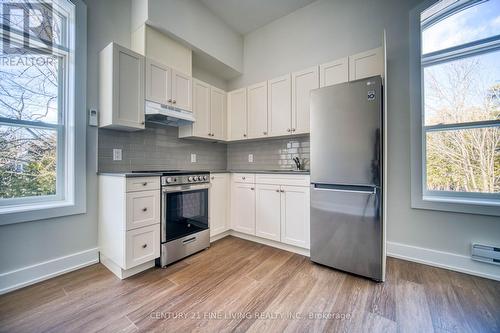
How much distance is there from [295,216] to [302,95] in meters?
1.51

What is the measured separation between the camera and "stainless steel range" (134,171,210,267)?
2.08 metres

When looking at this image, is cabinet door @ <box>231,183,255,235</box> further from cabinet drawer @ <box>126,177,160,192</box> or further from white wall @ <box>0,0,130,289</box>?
white wall @ <box>0,0,130,289</box>

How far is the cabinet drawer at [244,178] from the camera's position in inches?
107

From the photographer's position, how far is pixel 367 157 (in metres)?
1.81

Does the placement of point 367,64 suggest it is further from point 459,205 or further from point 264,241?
point 264,241

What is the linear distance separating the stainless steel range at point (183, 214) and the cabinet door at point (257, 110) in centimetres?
101

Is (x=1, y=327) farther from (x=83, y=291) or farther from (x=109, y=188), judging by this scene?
(x=109, y=188)

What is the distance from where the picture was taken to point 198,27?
280 cm

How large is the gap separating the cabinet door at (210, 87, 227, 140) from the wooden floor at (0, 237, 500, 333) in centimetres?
188

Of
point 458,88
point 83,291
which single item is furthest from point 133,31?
point 458,88

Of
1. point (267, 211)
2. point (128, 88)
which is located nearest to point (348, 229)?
point (267, 211)

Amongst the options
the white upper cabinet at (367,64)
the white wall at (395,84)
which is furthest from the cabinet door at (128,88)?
the white upper cabinet at (367,64)

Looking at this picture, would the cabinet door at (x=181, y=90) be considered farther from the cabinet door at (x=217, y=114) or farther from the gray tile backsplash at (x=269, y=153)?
the gray tile backsplash at (x=269, y=153)

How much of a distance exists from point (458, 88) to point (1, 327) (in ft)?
14.2
